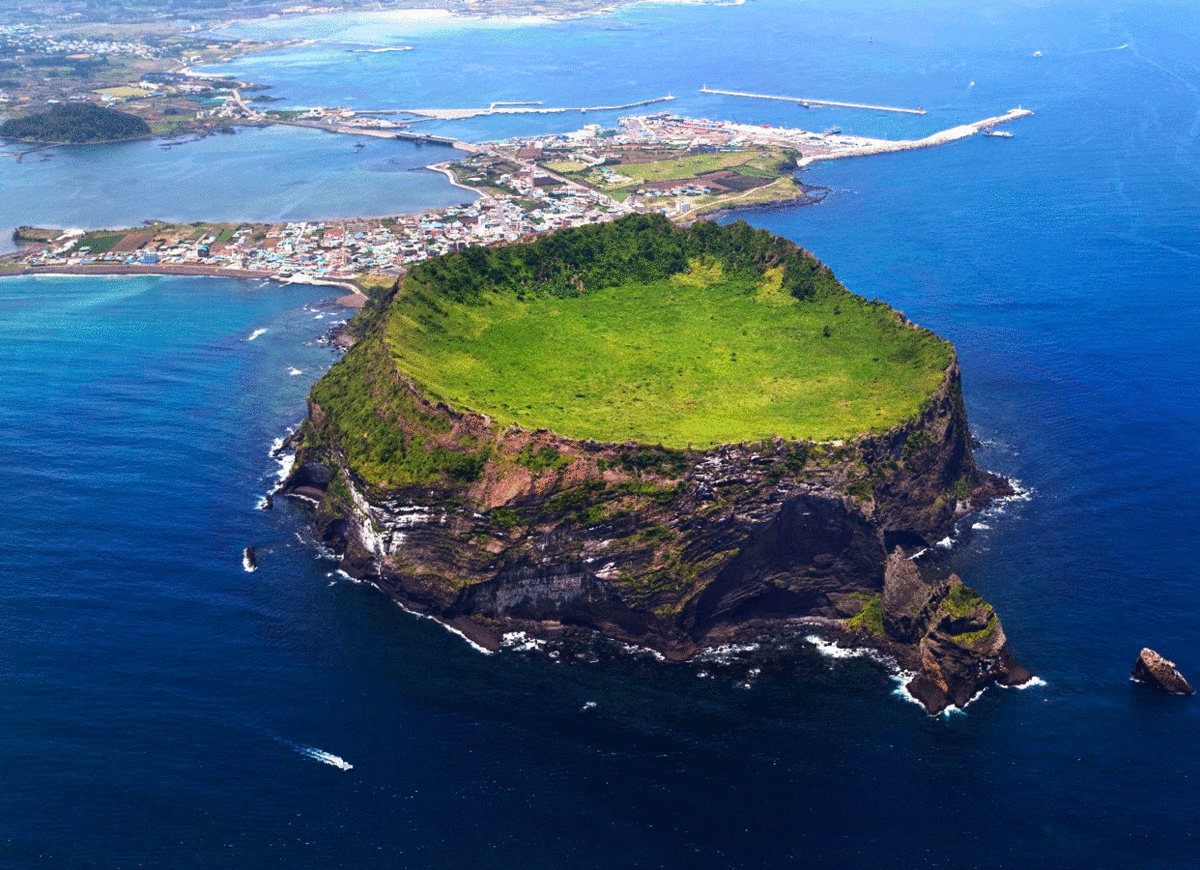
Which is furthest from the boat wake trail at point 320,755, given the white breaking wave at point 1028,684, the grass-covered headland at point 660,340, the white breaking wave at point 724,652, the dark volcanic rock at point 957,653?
the white breaking wave at point 1028,684

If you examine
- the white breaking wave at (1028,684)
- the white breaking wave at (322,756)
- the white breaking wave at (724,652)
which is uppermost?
the white breaking wave at (1028,684)

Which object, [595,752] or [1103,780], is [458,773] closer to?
[595,752]

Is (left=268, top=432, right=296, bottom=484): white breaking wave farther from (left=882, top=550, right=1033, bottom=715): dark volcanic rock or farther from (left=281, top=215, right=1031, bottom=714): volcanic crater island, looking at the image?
(left=882, top=550, right=1033, bottom=715): dark volcanic rock

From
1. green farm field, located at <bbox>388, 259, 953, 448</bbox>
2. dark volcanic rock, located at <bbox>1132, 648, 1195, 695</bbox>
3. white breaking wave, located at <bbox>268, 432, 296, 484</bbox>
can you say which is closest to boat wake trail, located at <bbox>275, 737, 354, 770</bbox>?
green farm field, located at <bbox>388, 259, 953, 448</bbox>

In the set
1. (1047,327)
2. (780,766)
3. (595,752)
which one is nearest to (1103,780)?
(780,766)

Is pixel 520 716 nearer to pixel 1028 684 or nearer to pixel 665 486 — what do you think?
pixel 665 486

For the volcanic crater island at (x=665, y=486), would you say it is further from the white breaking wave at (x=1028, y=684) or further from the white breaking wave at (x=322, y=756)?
the white breaking wave at (x=322, y=756)
